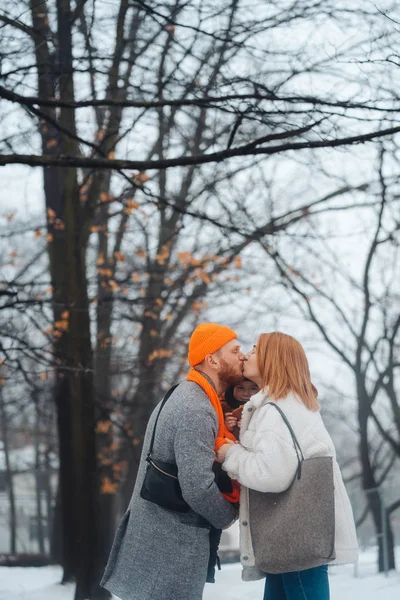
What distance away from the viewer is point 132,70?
25.7 feet

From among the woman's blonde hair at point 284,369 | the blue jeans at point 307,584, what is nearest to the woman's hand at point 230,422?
the woman's blonde hair at point 284,369

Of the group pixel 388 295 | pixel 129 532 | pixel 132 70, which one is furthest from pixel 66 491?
pixel 388 295

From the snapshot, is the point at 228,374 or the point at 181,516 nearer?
the point at 181,516

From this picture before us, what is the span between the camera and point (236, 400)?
4172mm

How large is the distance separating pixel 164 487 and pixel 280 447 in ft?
1.75

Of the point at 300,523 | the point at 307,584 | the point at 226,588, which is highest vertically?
the point at 300,523

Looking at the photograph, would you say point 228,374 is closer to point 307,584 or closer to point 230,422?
point 230,422

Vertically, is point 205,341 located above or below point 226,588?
above

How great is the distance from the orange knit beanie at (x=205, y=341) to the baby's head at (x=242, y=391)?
14.5 inches

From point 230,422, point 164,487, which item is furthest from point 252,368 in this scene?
point 164,487

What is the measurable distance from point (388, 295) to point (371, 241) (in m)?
2.61

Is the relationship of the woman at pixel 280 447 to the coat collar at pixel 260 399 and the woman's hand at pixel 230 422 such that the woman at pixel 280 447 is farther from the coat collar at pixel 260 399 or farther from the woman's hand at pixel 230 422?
the woman's hand at pixel 230 422

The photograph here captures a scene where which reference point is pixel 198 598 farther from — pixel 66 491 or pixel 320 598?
pixel 66 491

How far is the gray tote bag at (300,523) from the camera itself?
3.31 meters
